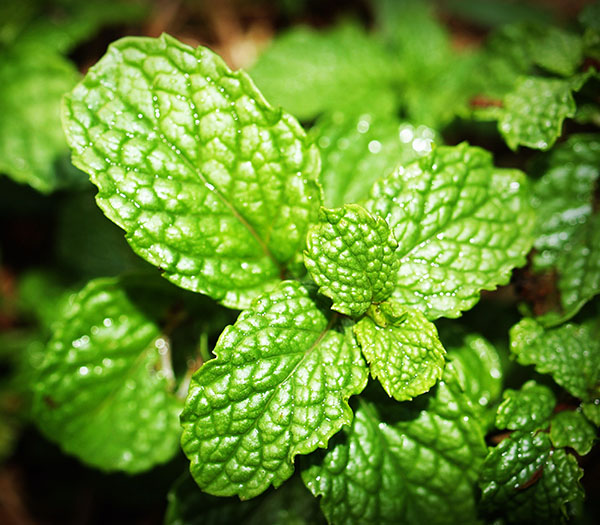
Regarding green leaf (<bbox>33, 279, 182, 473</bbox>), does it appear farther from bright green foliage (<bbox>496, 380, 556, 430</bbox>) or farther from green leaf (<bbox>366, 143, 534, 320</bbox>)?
bright green foliage (<bbox>496, 380, 556, 430</bbox>)

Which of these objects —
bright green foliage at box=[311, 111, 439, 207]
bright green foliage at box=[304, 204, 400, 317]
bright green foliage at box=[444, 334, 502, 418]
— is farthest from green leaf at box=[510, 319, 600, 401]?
bright green foliage at box=[311, 111, 439, 207]

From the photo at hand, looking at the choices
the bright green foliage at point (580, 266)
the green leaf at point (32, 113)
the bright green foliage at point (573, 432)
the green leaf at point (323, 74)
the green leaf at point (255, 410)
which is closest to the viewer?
the green leaf at point (255, 410)

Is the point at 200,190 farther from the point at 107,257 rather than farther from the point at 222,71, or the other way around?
the point at 107,257

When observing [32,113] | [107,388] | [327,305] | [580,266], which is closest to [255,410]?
[327,305]

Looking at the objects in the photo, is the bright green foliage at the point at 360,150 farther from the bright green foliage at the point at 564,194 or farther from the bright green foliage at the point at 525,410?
the bright green foliage at the point at 525,410

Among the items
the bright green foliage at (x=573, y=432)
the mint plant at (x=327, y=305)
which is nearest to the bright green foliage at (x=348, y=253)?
the mint plant at (x=327, y=305)

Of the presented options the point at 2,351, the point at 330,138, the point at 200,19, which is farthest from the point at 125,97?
the point at 200,19

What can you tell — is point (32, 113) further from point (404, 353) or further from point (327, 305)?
point (404, 353)
